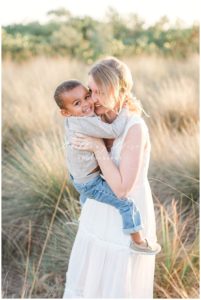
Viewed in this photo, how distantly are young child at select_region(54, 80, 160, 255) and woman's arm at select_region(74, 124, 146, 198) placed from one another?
0.25ft

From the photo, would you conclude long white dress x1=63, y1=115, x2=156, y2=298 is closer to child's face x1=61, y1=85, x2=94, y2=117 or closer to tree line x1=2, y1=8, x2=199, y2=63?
child's face x1=61, y1=85, x2=94, y2=117

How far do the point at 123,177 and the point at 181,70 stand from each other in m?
8.75

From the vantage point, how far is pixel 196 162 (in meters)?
5.38

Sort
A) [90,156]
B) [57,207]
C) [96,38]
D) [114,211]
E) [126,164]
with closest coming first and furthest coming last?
[126,164] → [90,156] → [114,211] → [57,207] → [96,38]

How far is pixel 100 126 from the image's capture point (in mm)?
2703

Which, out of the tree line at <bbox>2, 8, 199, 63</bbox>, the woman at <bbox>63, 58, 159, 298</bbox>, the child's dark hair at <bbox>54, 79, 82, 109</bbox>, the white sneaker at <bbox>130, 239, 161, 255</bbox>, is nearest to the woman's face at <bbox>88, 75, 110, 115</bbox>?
the woman at <bbox>63, 58, 159, 298</bbox>

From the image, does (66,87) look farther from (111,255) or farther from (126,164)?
(111,255)

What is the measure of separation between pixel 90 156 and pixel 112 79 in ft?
1.19

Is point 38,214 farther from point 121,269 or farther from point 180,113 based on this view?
point 180,113

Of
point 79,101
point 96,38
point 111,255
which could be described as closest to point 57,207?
point 111,255

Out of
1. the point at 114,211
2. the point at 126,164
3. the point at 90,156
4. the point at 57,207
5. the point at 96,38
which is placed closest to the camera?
the point at 126,164

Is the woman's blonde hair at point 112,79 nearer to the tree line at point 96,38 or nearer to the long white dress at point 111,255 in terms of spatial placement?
the long white dress at point 111,255

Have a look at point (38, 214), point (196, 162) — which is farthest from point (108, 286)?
point (196, 162)

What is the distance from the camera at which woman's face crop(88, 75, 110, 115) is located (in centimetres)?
270
